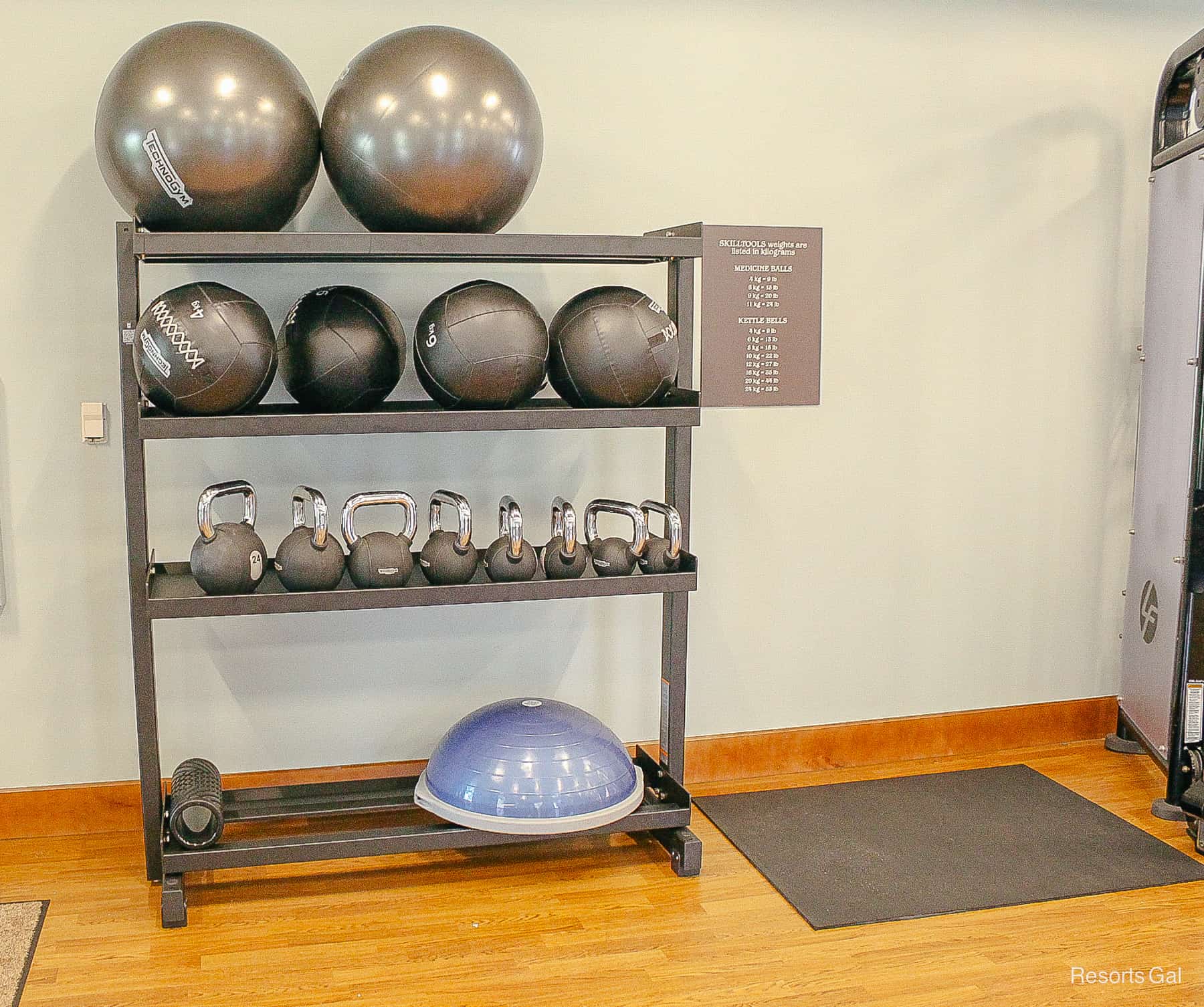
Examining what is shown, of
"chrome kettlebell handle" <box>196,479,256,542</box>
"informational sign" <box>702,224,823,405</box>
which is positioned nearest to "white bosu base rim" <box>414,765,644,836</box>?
"chrome kettlebell handle" <box>196,479,256,542</box>

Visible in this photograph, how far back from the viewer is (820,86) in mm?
3393

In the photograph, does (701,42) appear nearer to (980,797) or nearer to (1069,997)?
(980,797)

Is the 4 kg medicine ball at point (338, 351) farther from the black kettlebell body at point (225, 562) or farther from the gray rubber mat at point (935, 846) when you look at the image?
the gray rubber mat at point (935, 846)

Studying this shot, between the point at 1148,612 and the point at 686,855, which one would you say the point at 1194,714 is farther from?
the point at 686,855

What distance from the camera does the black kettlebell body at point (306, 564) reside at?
2.59 meters

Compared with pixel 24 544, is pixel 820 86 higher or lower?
higher

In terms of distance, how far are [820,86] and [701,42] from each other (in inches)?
15.0

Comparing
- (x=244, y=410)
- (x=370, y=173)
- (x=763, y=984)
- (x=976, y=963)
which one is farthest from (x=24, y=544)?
(x=976, y=963)

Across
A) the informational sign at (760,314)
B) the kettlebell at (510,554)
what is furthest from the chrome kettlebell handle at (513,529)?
the informational sign at (760,314)

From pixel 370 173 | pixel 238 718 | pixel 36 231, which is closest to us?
pixel 370 173

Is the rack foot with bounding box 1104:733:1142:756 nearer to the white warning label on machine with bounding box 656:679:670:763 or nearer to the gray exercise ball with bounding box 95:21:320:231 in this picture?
the white warning label on machine with bounding box 656:679:670:763

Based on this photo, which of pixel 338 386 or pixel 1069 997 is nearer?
pixel 1069 997

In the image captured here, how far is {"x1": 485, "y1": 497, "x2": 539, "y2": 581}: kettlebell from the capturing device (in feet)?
8.87

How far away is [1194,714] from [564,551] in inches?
70.9
